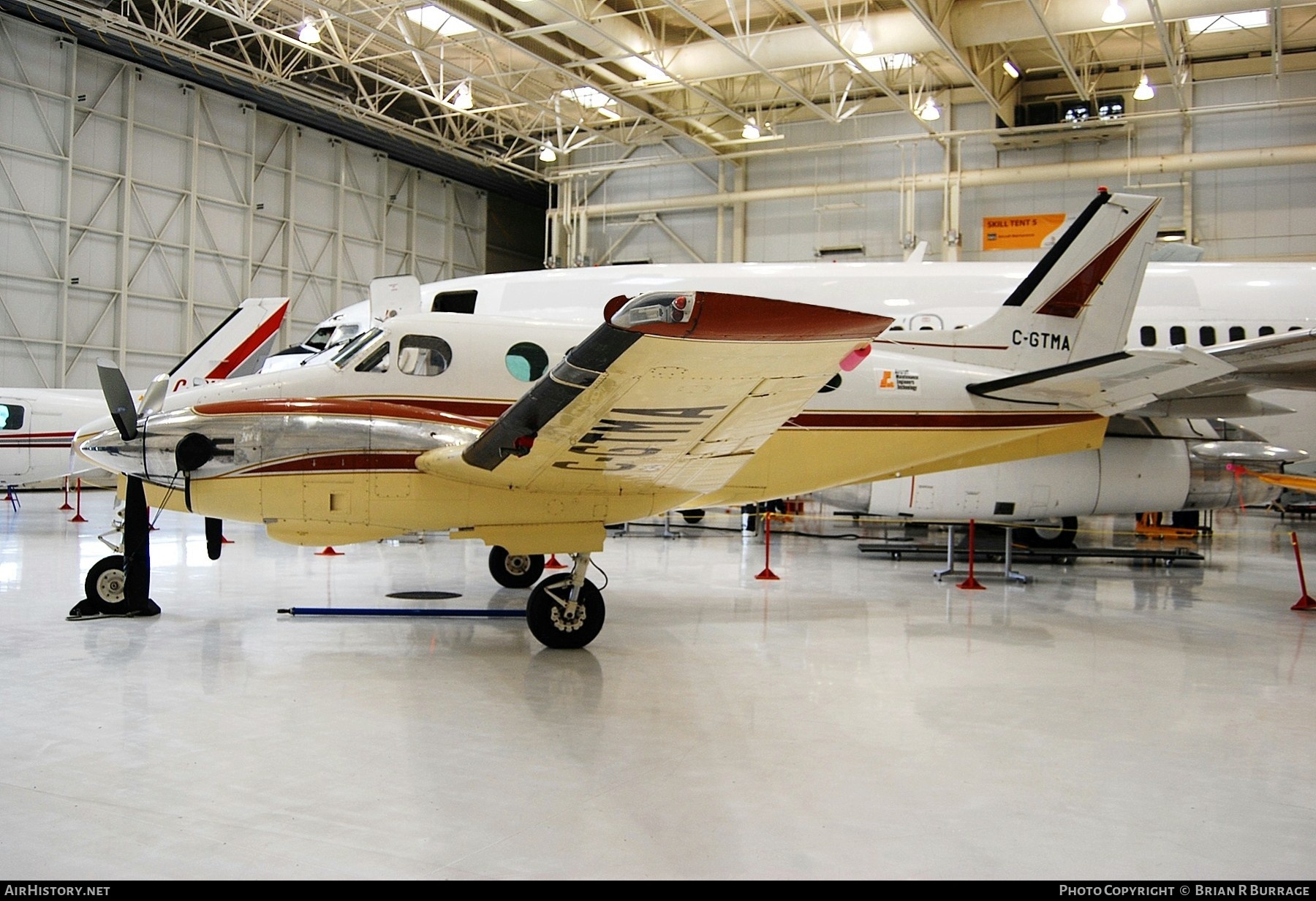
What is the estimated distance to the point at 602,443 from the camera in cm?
636

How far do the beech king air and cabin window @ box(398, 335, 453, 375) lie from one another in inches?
415

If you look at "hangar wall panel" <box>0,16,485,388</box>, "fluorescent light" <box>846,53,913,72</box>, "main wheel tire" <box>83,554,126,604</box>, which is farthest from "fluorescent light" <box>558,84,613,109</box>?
"main wheel tire" <box>83,554,126,604</box>

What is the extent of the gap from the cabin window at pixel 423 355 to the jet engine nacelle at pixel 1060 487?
6542mm

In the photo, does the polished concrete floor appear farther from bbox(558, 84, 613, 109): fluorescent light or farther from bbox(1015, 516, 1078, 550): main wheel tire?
bbox(558, 84, 613, 109): fluorescent light

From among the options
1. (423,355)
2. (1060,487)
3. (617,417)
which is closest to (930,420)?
(1060,487)

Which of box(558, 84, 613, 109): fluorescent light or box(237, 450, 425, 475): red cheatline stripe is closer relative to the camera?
box(237, 450, 425, 475): red cheatline stripe

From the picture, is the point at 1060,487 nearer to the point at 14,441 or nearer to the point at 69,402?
the point at 69,402

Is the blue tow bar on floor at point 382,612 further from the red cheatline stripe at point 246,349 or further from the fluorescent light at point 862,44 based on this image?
the fluorescent light at point 862,44

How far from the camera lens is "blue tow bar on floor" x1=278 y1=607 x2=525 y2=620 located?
28.6 feet

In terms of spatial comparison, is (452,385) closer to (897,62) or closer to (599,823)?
(599,823)

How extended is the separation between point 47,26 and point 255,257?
854cm

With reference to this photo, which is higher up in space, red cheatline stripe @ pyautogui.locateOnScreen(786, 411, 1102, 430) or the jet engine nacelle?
red cheatline stripe @ pyautogui.locateOnScreen(786, 411, 1102, 430)

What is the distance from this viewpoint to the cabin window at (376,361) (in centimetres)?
802

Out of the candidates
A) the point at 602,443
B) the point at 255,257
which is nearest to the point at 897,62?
the point at 255,257
